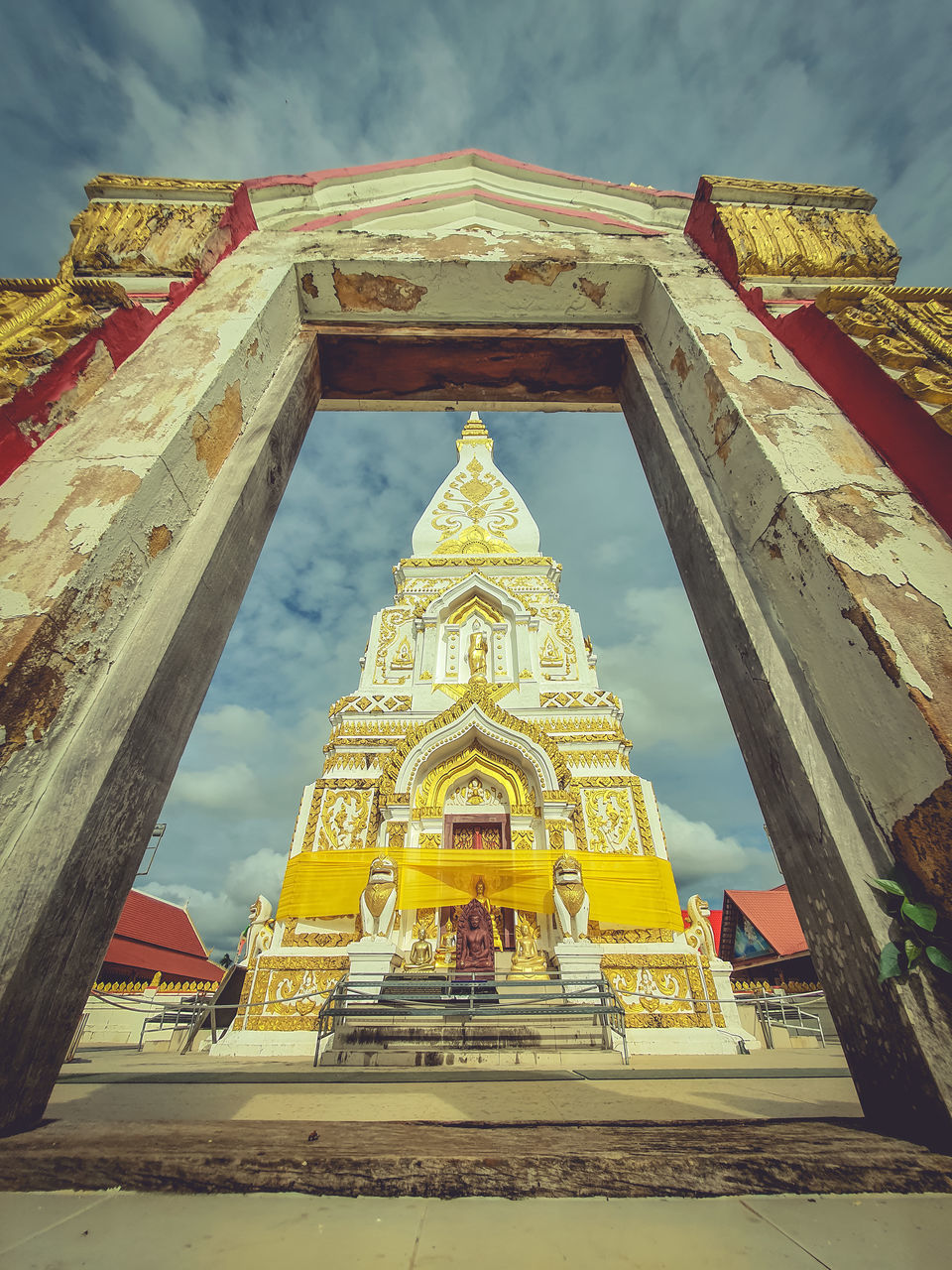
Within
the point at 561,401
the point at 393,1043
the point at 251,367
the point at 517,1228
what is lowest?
the point at 517,1228

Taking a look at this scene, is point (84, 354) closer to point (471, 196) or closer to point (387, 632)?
point (471, 196)

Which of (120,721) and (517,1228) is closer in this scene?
(517,1228)

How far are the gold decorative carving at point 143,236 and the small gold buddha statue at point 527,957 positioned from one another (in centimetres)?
714

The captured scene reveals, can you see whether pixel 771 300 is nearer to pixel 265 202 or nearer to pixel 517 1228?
pixel 265 202

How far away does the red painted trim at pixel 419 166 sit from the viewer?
9.29 ft

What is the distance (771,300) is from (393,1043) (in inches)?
239

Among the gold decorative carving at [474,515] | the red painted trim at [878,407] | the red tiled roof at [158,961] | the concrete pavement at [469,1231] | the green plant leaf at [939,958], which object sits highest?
the gold decorative carving at [474,515]

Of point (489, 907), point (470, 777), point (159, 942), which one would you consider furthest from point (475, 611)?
point (159, 942)

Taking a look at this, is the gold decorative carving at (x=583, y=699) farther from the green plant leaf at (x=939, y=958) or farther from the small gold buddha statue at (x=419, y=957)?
the green plant leaf at (x=939, y=958)

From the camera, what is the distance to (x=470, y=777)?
8.94m

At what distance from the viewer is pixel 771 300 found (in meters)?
2.41

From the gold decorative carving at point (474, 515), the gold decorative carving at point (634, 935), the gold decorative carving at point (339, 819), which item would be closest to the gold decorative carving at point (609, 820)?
the gold decorative carving at point (634, 935)

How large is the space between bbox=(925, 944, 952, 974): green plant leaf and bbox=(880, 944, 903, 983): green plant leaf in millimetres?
50

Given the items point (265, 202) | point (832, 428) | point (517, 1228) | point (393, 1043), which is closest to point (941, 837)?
point (517, 1228)
